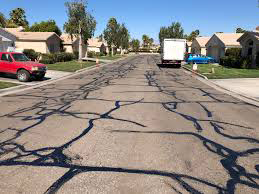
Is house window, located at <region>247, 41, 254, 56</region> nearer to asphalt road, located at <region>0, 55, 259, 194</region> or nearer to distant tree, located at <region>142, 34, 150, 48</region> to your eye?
asphalt road, located at <region>0, 55, 259, 194</region>

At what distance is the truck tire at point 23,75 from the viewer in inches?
726

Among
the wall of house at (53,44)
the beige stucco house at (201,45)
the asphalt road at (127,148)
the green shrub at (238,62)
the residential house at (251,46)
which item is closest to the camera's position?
the asphalt road at (127,148)

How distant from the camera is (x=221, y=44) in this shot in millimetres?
45625

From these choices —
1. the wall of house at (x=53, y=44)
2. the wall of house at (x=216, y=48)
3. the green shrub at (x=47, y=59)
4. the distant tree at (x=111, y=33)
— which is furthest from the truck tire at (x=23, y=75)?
the distant tree at (x=111, y=33)

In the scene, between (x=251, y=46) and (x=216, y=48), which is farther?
(x=216, y=48)

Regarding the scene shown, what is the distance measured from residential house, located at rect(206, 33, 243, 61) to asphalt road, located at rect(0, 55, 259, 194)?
1362 inches

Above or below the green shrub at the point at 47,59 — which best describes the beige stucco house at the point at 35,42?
above

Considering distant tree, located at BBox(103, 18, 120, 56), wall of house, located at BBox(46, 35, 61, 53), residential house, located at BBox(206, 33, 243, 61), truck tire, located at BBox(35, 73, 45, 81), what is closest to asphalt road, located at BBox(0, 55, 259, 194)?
truck tire, located at BBox(35, 73, 45, 81)

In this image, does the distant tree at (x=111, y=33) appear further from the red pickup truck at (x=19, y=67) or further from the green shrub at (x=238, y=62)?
the red pickup truck at (x=19, y=67)

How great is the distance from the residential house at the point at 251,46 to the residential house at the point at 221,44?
6.00 meters

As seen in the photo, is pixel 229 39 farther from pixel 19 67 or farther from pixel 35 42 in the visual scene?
pixel 19 67

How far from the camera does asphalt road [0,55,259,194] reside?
488cm

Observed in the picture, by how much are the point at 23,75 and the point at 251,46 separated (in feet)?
90.6

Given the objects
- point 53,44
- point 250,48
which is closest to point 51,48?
point 53,44
